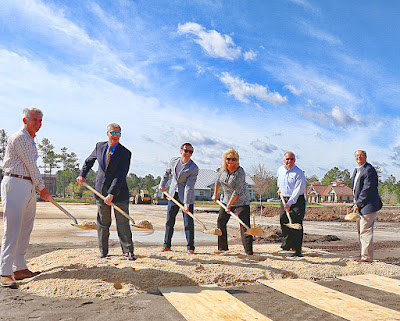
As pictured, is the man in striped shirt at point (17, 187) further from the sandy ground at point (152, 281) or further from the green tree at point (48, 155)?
the green tree at point (48, 155)

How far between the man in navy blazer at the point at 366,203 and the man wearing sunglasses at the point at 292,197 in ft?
3.25

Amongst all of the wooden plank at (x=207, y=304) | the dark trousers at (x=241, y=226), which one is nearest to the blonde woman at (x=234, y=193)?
the dark trousers at (x=241, y=226)

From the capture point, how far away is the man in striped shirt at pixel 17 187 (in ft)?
15.3

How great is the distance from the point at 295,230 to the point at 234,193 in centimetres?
135

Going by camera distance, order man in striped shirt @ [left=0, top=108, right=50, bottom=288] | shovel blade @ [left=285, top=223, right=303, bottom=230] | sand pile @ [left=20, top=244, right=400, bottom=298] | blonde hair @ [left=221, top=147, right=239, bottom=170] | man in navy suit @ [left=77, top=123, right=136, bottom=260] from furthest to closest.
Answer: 1. blonde hair @ [left=221, top=147, right=239, bottom=170]
2. shovel blade @ [left=285, top=223, right=303, bottom=230]
3. man in navy suit @ [left=77, top=123, right=136, bottom=260]
4. man in striped shirt @ [left=0, top=108, right=50, bottom=288]
5. sand pile @ [left=20, top=244, right=400, bottom=298]

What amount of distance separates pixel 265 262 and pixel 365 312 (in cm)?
248

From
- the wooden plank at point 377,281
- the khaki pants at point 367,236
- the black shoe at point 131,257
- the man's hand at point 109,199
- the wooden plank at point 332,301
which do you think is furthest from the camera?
the khaki pants at point 367,236

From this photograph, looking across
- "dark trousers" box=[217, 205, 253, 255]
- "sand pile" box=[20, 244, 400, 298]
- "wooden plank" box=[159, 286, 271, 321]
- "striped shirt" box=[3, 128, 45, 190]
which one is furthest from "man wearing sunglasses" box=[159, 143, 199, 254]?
"striped shirt" box=[3, 128, 45, 190]

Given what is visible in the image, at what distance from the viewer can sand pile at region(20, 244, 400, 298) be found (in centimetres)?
453

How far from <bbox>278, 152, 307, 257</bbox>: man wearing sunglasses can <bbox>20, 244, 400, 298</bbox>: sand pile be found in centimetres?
41

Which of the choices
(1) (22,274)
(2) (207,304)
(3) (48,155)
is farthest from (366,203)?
(3) (48,155)

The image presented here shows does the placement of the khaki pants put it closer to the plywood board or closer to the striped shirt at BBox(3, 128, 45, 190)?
the plywood board

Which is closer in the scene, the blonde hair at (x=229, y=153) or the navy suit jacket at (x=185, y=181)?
the navy suit jacket at (x=185, y=181)

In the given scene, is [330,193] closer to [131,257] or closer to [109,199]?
[131,257]
